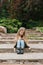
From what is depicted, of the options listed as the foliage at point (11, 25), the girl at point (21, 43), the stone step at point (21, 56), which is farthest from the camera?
the foliage at point (11, 25)

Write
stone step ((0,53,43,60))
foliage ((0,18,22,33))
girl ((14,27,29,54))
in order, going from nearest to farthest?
stone step ((0,53,43,60)), girl ((14,27,29,54)), foliage ((0,18,22,33))

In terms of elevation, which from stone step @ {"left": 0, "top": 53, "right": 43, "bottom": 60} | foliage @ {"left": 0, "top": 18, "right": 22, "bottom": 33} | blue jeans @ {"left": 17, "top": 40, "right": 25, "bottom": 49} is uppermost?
blue jeans @ {"left": 17, "top": 40, "right": 25, "bottom": 49}

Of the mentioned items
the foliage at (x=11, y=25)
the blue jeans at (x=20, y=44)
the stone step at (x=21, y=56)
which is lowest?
the foliage at (x=11, y=25)

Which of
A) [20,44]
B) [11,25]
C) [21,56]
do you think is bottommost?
[11,25]

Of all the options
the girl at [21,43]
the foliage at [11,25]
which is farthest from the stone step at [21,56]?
the foliage at [11,25]

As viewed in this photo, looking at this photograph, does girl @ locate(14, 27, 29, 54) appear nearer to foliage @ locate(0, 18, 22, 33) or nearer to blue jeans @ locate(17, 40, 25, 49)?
blue jeans @ locate(17, 40, 25, 49)

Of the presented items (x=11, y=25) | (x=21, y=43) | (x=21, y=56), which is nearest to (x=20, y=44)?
(x=21, y=43)

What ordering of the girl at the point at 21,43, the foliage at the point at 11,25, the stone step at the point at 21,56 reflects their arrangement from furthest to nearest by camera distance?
the foliage at the point at 11,25 → the girl at the point at 21,43 → the stone step at the point at 21,56

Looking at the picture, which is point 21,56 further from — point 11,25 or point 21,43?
point 11,25

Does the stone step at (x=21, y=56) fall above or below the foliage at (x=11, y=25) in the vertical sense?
above

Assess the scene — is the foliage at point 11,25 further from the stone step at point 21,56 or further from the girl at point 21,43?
the stone step at point 21,56

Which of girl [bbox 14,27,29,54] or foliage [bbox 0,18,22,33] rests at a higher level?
girl [bbox 14,27,29,54]

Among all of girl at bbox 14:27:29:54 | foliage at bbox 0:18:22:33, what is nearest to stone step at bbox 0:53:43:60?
girl at bbox 14:27:29:54

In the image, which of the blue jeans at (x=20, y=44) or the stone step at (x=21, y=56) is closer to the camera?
the stone step at (x=21, y=56)
